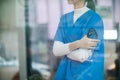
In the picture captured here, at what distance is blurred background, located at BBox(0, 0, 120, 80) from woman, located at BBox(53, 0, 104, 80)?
0.05 meters

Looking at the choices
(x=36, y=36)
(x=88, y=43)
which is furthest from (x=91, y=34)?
(x=36, y=36)

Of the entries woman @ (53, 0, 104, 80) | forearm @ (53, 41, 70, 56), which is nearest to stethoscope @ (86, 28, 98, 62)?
woman @ (53, 0, 104, 80)

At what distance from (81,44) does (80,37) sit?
Answer: 0.16ft

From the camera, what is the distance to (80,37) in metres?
2.55

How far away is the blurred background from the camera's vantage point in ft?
8.53

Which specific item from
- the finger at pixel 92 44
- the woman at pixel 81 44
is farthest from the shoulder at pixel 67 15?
the finger at pixel 92 44

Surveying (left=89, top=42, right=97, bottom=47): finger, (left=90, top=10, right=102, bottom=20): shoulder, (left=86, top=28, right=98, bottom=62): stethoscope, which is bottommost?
(left=89, top=42, right=97, bottom=47): finger

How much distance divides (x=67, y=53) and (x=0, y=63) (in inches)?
21.8

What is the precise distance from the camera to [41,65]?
2.70m

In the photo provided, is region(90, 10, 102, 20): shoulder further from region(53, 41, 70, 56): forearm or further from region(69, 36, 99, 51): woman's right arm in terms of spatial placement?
region(53, 41, 70, 56): forearm

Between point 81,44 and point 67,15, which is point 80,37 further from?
point 67,15

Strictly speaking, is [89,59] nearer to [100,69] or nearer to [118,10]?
[100,69]

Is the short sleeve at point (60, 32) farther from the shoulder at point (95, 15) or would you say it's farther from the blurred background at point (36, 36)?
the shoulder at point (95, 15)

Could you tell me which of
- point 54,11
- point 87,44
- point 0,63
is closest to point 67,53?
point 87,44
